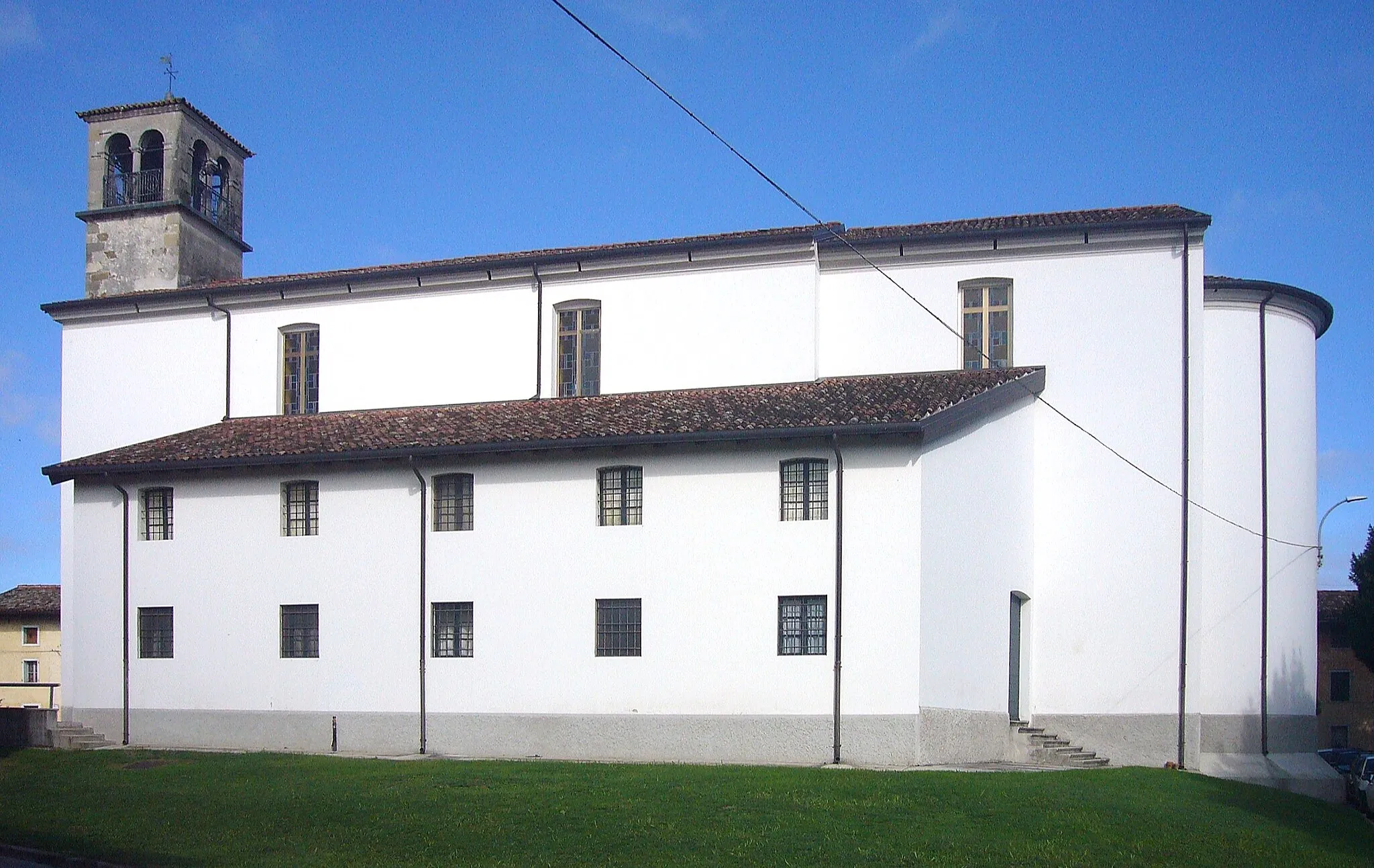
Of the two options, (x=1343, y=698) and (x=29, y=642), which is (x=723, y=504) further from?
(x=1343, y=698)

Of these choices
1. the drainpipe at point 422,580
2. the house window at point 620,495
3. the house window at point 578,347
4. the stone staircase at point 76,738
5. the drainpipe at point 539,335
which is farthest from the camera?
the house window at point 578,347

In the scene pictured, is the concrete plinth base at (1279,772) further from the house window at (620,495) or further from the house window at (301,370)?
the house window at (301,370)

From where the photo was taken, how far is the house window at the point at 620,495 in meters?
27.1

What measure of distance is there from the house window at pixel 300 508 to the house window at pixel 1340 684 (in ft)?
143

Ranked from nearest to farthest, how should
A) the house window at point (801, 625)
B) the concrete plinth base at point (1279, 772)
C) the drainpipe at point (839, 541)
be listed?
the drainpipe at point (839, 541) → the house window at point (801, 625) → the concrete plinth base at point (1279, 772)

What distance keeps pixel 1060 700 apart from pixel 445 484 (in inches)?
535

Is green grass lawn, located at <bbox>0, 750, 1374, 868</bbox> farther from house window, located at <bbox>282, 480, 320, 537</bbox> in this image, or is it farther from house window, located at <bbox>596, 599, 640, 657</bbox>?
house window, located at <bbox>282, 480, 320, 537</bbox>

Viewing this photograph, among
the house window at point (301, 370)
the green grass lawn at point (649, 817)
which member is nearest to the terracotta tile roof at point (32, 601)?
the house window at point (301, 370)

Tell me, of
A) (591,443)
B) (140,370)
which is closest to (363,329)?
(140,370)

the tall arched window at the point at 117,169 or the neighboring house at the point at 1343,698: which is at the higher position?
the tall arched window at the point at 117,169

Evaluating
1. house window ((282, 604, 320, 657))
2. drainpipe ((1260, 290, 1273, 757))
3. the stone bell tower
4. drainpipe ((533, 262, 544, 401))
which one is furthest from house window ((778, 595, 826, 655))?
the stone bell tower

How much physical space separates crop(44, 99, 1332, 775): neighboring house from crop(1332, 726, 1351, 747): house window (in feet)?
88.5

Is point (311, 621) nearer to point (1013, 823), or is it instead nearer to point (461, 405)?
point (461, 405)

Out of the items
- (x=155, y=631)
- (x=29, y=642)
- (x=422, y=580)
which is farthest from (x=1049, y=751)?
(x=29, y=642)
